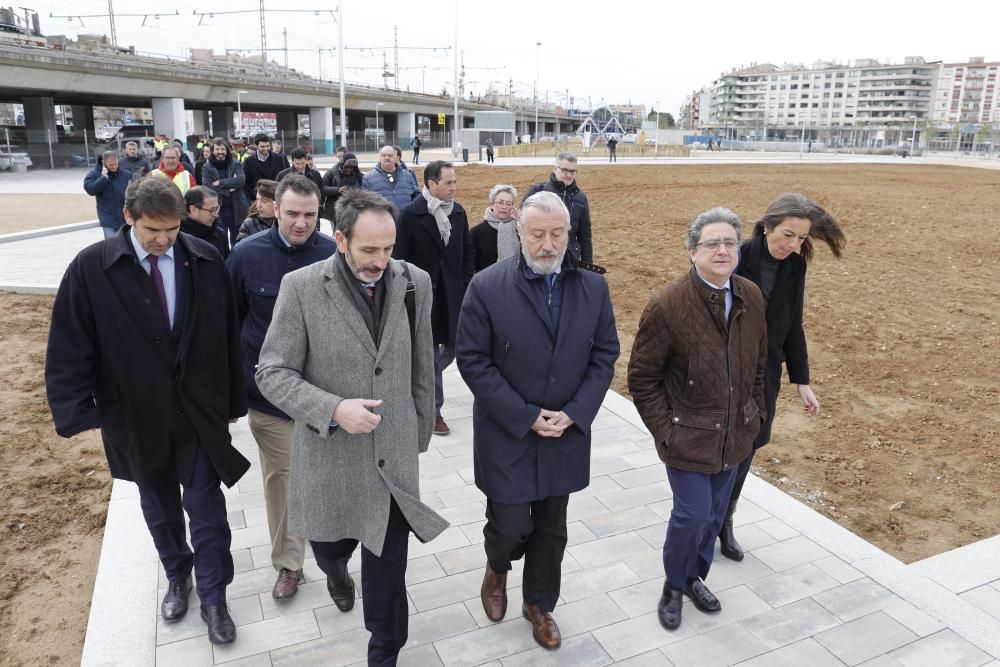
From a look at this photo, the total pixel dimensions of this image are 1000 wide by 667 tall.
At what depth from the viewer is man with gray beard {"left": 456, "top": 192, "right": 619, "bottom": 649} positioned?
3111 millimetres

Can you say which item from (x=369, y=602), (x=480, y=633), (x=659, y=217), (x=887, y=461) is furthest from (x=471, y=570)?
(x=659, y=217)

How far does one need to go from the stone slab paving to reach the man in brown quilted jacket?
0.37 metres

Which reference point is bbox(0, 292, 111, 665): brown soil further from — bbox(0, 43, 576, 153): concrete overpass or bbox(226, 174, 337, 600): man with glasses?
bbox(0, 43, 576, 153): concrete overpass

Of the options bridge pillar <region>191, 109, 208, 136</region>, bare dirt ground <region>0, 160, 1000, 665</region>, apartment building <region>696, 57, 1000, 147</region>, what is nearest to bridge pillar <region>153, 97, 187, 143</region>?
bridge pillar <region>191, 109, 208, 136</region>

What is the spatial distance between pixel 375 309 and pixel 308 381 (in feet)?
1.28

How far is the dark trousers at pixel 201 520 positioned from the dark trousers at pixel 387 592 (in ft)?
2.83

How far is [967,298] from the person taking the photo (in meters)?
11.0

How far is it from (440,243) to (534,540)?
2686 mm

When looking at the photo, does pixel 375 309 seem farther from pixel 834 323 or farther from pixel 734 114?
pixel 734 114

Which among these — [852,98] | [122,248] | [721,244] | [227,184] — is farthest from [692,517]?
[852,98]

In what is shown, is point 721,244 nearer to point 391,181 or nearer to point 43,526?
point 43,526

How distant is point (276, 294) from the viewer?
3.67m

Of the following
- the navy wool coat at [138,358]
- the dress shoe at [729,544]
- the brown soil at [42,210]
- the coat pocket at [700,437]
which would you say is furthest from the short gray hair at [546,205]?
the brown soil at [42,210]

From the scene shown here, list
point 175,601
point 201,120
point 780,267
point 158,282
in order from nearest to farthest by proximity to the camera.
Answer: point 158,282 < point 175,601 < point 780,267 < point 201,120
